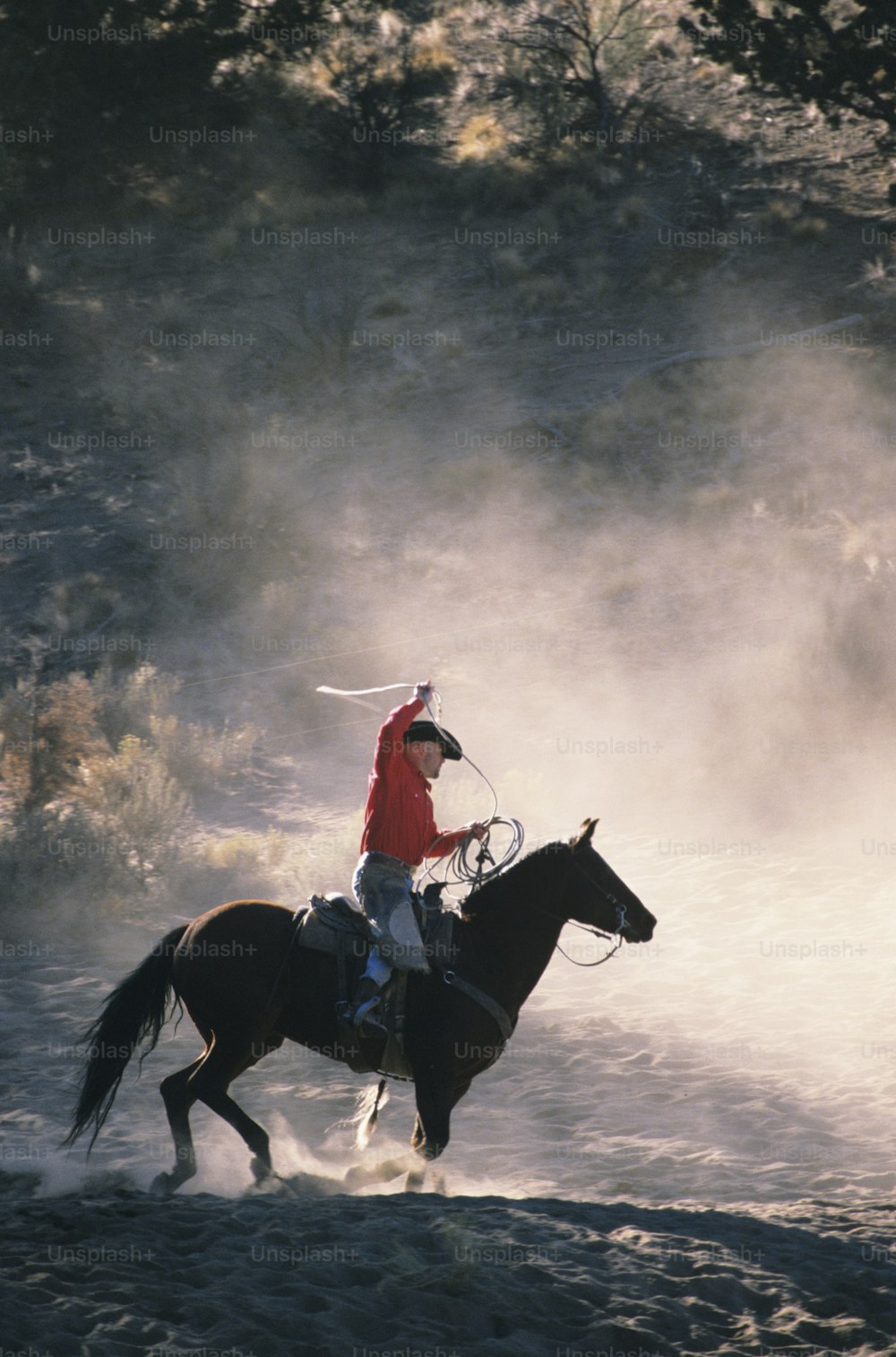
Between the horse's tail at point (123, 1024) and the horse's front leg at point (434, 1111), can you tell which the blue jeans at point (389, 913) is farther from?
the horse's tail at point (123, 1024)

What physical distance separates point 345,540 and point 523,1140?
46.5 ft

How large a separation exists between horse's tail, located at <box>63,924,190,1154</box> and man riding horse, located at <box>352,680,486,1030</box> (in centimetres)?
115

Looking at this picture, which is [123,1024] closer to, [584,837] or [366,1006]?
[366,1006]

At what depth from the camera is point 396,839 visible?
6895mm

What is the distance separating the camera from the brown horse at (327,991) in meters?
6.88

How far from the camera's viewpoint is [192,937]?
7027 mm

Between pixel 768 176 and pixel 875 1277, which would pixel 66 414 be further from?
pixel 875 1277

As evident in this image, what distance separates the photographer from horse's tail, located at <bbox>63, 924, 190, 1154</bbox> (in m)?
6.95

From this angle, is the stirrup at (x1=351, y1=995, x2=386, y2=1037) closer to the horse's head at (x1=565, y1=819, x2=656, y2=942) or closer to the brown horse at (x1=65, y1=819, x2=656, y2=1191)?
the brown horse at (x1=65, y1=819, x2=656, y2=1191)

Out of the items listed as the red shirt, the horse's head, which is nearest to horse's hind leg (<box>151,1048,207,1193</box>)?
the red shirt

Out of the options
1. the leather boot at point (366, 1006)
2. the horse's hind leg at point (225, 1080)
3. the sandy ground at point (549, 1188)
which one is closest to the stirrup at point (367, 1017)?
the leather boot at point (366, 1006)

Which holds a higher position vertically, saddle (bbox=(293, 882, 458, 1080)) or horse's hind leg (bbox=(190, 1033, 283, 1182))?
saddle (bbox=(293, 882, 458, 1080))

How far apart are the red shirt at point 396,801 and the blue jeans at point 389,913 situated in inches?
3.2

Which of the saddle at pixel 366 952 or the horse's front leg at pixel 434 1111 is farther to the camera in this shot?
the saddle at pixel 366 952
